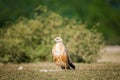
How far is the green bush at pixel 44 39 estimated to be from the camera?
26688 millimetres

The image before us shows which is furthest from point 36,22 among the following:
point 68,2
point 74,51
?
point 68,2

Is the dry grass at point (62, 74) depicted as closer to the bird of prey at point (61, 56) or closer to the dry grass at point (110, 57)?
the bird of prey at point (61, 56)

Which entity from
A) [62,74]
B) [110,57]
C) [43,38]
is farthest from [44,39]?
[62,74]

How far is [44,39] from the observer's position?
28.3 metres

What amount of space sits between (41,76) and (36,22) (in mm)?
11632

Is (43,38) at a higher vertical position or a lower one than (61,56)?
higher

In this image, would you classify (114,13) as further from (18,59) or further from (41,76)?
(41,76)

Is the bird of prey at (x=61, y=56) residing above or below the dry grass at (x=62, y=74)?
above

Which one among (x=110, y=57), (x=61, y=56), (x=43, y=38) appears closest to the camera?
(x=61, y=56)

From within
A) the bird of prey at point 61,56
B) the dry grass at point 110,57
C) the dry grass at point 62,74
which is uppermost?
the bird of prey at point 61,56

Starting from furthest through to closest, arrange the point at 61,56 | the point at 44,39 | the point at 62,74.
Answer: the point at 44,39, the point at 61,56, the point at 62,74

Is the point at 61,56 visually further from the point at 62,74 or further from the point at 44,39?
the point at 44,39

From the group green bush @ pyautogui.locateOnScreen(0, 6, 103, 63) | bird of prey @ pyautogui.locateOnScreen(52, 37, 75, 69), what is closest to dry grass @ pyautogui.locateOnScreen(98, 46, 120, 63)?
green bush @ pyautogui.locateOnScreen(0, 6, 103, 63)

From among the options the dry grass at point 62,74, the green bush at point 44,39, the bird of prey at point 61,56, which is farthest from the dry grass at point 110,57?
the dry grass at point 62,74
